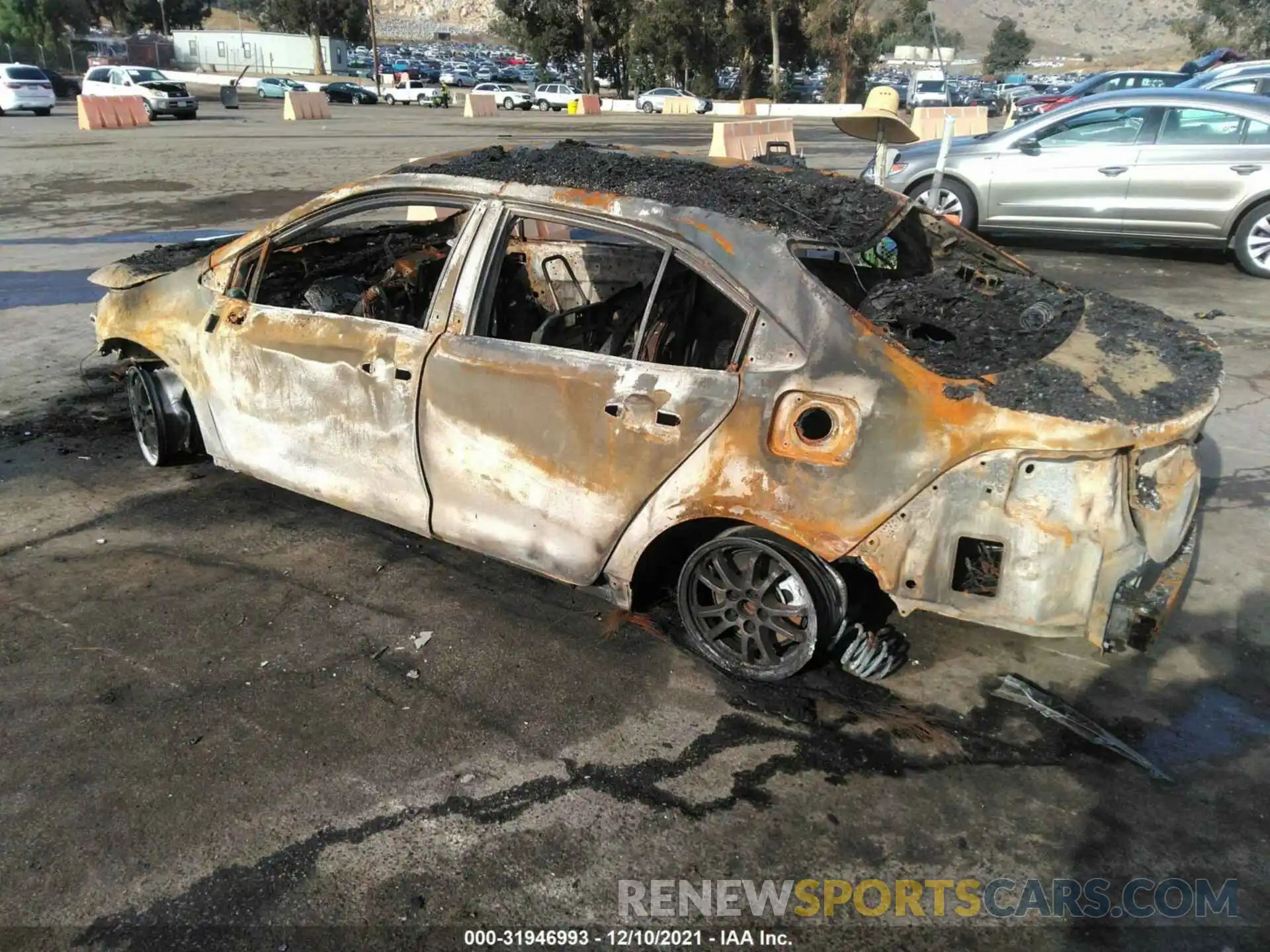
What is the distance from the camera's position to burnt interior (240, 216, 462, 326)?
170 inches

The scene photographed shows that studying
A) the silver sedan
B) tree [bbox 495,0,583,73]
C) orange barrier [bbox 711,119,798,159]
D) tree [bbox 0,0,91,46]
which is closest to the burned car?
the silver sedan

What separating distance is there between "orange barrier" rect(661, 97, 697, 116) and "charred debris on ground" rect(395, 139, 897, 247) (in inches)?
1791

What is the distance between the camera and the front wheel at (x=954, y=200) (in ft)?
34.8

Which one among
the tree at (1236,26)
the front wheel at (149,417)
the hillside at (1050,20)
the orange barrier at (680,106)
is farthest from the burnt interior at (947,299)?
the hillside at (1050,20)

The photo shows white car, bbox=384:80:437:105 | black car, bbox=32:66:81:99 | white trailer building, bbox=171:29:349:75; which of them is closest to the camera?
black car, bbox=32:66:81:99

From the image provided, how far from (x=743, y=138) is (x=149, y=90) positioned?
25.8 meters

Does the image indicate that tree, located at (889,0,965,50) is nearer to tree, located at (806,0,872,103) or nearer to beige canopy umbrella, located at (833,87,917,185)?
tree, located at (806,0,872,103)

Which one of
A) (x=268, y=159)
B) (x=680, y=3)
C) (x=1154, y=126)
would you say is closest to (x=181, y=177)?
(x=268, y=159)

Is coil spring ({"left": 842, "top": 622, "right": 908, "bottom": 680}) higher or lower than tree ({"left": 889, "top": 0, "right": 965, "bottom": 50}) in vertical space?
lower

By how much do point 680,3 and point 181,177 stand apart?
44554mm

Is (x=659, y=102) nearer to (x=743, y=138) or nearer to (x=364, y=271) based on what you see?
(x=743, y=138)

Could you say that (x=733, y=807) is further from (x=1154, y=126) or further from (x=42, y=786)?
(x=1154, y=126)

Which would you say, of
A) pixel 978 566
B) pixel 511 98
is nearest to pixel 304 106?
pixel 511 98

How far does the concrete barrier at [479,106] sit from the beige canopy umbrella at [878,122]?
3254 cm
